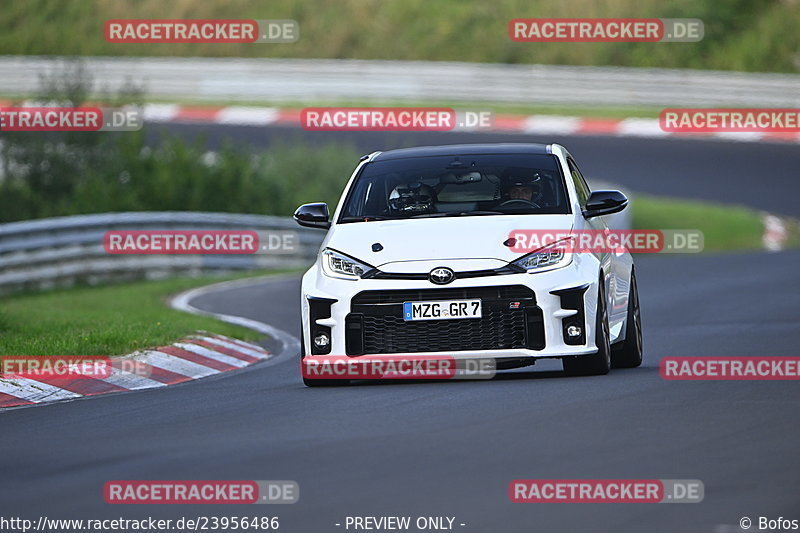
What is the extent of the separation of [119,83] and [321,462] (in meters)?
34.1

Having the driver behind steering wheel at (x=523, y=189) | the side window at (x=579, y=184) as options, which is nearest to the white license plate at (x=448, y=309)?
the driver behind steering wheel at (x=523, y=189)

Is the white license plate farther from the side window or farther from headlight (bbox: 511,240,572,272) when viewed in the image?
the side window

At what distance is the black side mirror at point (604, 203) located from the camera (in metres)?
11.7

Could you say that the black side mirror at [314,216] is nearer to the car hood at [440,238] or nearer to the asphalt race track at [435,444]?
the car hood at [440,238]

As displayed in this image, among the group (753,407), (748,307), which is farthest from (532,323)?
(748,307)

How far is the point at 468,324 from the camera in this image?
35.6 ft

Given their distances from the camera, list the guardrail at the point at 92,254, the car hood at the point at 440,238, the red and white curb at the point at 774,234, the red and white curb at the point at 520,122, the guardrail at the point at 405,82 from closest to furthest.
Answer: the car hood at the point at 440,238 < the guardrail at the point at 92,254 < the red and white curb at the point at 774,234 < the red and white curb at the point at 520,122 < the guardrail at the point at 405,82

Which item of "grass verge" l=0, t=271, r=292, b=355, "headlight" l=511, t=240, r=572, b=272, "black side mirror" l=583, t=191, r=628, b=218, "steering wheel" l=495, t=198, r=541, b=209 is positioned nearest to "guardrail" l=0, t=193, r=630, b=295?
"grass verge" l=0, t=271, r=292, b=355

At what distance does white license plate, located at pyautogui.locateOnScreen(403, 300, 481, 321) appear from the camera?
35.5ft

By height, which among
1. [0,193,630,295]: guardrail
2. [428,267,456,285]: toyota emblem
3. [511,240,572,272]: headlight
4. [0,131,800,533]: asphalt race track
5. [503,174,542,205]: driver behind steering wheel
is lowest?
[0,193,630,295]: guardrail

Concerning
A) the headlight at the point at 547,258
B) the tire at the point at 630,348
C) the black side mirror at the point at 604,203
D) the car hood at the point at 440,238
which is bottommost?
the tire at the point at 630,348

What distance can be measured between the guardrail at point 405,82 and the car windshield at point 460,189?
27366 mm

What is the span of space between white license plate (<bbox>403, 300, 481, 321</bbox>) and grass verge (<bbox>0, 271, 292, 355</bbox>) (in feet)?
11.9

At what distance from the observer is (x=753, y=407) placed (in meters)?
9.45
